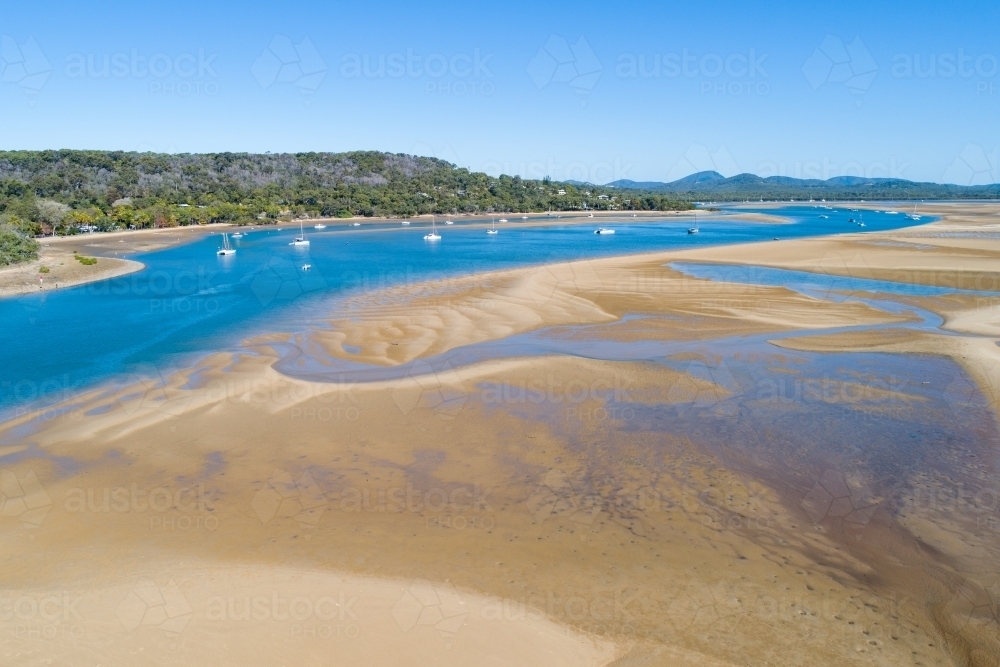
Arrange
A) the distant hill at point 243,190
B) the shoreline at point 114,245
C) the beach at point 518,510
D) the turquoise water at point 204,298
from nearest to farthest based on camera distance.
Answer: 1. the beach at point 518,510
2. the turquoise water at point 204,298
3. the shoreline at point 114,245
4. the distant hill at point 243,190

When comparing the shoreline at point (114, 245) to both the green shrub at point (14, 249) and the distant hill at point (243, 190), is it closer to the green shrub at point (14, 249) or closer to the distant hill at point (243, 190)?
the green shrub at point (14, 249)

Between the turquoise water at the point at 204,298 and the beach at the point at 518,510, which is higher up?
the beach at the point at 518,510

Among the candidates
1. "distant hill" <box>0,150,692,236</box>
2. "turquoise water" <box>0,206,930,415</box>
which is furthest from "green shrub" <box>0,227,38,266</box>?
"turquoise water" <box>0,206,930,415</box>

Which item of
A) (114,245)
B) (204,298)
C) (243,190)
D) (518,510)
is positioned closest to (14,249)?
A: (204,298)

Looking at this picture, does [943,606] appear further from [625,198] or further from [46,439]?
[625,198]

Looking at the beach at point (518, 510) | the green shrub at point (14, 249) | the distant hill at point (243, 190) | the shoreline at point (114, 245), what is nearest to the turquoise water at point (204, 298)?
the shoreline at point (114, 245)

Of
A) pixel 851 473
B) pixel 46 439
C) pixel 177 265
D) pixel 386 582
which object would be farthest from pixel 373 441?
pixel 177 265

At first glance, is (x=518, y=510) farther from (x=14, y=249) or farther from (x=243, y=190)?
(x=243, y=190)

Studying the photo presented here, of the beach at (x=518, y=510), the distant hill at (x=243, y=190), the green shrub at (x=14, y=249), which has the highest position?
the distant hill at (x=243, y=190)
